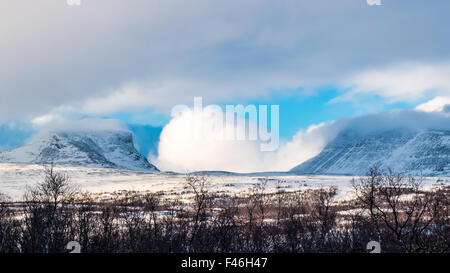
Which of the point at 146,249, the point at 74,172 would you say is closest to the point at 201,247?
the point at 146,249

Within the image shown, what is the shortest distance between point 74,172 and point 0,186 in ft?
117

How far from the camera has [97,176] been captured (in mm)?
121562

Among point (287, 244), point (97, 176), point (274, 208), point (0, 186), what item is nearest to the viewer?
point (287, 244)

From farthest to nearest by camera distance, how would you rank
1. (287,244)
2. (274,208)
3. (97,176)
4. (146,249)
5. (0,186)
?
(97,176), (0,186), (274,208), (287,244), (146,249)
